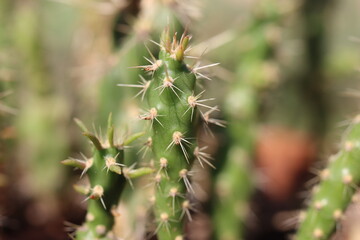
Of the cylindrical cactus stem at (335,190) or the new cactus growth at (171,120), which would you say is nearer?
the new cactus growth at (171,120)

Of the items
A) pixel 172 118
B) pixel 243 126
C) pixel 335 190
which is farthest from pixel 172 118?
pixel 243 126

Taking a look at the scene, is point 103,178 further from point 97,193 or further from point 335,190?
point 335,190

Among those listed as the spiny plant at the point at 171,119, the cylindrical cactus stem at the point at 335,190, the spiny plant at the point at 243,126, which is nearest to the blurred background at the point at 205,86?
the spiny plant at the point at 243,126

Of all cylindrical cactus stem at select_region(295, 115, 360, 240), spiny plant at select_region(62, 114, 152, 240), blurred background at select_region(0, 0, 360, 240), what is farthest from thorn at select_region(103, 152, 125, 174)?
cylindrical cactus stem at select_region(295, 115, 360, 240)

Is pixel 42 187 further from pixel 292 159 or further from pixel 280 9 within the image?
pixel 292 159

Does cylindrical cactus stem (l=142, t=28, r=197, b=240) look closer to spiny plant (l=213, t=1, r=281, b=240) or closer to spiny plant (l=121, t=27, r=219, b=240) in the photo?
spiny plant (l=121, t=27, r=219, b=240)

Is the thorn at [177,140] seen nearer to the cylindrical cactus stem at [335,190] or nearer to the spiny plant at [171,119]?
the spiny plant at [171,119]
